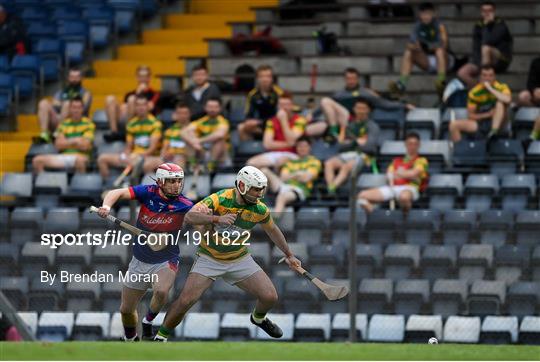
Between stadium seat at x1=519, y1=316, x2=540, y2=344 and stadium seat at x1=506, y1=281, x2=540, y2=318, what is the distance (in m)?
0.15

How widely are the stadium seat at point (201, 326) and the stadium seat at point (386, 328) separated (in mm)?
1846

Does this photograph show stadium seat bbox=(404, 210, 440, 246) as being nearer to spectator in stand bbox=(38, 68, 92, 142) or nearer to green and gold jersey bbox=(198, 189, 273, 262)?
green and gold jersey bbox=(198, 189, 273, 262)

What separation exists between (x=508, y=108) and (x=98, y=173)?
18.8 ft

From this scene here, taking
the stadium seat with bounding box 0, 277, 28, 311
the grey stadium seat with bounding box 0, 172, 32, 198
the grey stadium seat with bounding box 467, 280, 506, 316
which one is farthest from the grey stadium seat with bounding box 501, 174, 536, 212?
the grey stadium seat with bounding box 0, 172, 32, 198

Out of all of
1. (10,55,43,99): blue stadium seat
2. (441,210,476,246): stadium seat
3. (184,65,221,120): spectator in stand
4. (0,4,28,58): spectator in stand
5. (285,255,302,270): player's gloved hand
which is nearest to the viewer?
(285,255,302,270): player's gloved hand

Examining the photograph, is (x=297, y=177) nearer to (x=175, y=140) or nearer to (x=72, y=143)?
(x=175, y=140)

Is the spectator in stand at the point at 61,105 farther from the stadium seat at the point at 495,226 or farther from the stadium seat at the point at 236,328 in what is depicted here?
the stadium seat at the point at 495,226

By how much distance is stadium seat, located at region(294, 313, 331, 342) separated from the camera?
20719mm

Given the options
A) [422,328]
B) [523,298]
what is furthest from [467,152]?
[422,328]

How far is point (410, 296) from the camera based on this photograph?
20.6m

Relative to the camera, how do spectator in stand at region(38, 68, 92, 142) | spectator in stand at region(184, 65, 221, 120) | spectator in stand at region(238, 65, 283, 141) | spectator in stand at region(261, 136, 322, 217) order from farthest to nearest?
1. spectator in stand at region(38, 68, 92, 142)
2. spectator in stand at region(184, 65, 221, 120)
3. spectator in stand at region(238, 65, 283, 141)
4. spectator in stand at region(261, 136, 322, 217)

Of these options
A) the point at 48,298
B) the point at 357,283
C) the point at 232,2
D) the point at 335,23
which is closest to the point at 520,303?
the point at 357,283

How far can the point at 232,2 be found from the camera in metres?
29.7

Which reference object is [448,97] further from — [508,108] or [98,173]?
[98,173]
